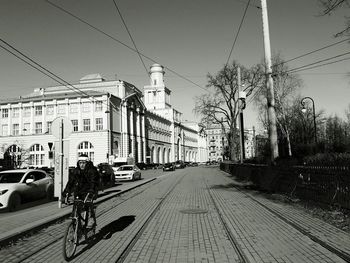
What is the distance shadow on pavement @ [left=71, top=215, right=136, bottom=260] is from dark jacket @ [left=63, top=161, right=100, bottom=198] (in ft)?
3.22

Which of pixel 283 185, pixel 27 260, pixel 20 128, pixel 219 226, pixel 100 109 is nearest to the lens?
pixel 27 260

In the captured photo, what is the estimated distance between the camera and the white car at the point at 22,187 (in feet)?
43.4

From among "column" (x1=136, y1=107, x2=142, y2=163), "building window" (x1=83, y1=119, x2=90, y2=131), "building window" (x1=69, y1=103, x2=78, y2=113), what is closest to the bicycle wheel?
"building window" (x1=83, y1=119, x2=90, y2=131)

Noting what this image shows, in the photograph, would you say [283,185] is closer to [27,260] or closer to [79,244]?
[79,244]

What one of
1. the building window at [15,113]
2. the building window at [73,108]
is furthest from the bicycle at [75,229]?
the building window at [15,113]

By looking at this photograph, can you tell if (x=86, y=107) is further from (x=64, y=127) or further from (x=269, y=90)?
(x=64, y=127)

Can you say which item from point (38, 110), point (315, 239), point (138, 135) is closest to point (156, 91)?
point (138, 135)

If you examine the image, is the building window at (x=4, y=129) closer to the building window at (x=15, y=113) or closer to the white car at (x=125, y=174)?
the building window at (x=15, y=113)

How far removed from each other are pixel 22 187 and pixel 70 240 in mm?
8697

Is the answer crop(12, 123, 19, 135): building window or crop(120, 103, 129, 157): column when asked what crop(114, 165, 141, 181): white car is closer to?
crop(120, 103, 129, 157): column

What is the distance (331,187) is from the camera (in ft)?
37.0

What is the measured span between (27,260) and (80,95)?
244 ft

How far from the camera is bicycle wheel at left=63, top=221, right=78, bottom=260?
6.11 m

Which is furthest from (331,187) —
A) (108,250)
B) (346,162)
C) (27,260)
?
(27,260)
